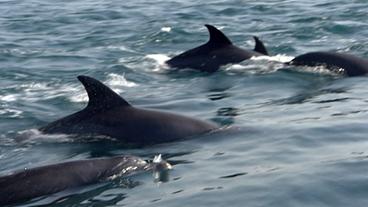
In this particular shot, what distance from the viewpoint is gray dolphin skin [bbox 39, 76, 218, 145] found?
452 inches

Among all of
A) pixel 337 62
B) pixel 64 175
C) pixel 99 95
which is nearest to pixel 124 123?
pixel 99 95

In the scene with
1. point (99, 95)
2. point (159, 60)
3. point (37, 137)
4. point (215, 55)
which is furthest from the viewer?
point (159, 60)

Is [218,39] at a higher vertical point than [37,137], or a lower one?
higher

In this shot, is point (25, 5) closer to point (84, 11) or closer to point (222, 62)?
point (84, 11)

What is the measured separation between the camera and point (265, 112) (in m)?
13.0

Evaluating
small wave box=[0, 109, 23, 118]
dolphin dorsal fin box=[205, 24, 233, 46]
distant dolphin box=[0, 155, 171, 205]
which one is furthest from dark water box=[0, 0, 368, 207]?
dolphin dorsal fin box=[205, 24, 233, 46]

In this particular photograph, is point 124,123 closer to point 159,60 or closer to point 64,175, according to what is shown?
point 64,175

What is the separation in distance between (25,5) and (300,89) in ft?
68.6

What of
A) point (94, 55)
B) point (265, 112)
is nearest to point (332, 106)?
point (265, 112)

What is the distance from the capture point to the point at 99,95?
37.4 ft

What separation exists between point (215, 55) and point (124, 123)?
20.6 ft

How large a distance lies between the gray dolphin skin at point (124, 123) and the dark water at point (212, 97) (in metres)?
0.24

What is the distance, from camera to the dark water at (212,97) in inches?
352

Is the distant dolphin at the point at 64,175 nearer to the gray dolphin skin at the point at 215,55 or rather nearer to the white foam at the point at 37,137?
the white foam at the point at 37,137
